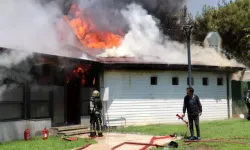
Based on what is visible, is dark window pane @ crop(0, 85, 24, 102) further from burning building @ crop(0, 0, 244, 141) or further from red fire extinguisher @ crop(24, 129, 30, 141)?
red fire extinguisher @ crop(24, 129, 30, 141)

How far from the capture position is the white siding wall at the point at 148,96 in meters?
16.7

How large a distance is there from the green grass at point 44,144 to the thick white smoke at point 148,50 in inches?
282

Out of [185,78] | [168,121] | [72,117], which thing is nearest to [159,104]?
[168,121]

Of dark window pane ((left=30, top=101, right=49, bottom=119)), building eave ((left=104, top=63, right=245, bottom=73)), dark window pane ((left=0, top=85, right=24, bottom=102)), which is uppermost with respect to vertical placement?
building eave ((left=104, top=63, right=245, bottom=73))

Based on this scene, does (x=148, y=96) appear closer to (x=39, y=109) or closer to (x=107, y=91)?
(x=107, y=91)

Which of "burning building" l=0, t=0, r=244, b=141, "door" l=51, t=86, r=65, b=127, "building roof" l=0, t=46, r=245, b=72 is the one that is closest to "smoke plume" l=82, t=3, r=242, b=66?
"building roof" l=0, t=46, r=245, b=72

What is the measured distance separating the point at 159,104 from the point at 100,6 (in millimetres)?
16385

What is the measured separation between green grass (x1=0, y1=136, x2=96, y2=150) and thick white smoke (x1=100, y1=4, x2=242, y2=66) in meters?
7.16

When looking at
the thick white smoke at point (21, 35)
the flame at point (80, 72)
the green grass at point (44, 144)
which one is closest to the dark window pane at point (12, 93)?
the thick white smoke at point (21, 35)

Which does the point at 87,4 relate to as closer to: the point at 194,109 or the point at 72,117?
the point at 72,117

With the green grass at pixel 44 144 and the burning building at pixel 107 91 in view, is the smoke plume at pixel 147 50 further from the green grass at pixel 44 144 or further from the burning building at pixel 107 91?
the green grass at pixel 44 144

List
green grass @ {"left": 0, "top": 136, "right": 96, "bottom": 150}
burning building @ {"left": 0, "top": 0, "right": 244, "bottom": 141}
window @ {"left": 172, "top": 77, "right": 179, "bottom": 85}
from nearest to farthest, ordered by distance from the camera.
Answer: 1. green grass @ {"left": 0, "top": 136, "right": 96, "bottom": 150}
2. burning building @ {"left": 0, "top": 0, "right": 244, "bottom": 141}
3. window @ {"left": 172, "top": 77, "right": 179, "bottom": 85}

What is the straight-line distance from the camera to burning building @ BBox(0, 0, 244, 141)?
40.3 ft

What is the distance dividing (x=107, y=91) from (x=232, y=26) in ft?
62.7
